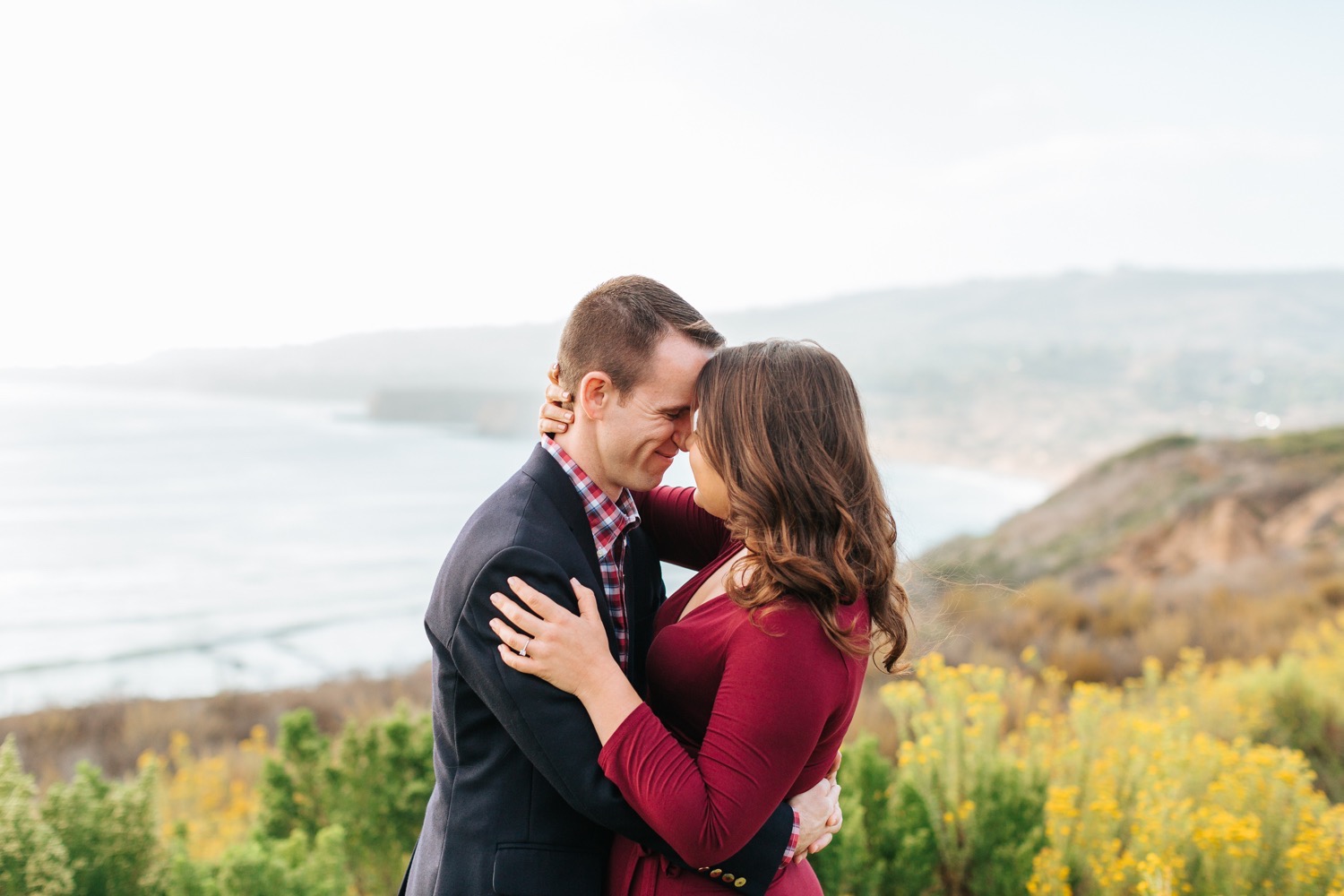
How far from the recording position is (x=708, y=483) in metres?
2.00

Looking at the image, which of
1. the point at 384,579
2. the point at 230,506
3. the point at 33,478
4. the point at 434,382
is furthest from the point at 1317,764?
the point at 434,382

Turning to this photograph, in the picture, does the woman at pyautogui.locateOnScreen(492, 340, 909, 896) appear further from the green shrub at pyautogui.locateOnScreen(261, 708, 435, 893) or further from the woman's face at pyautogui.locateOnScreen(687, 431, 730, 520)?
the green shrub at pyautogui.locateOnScreen(261, 708, 435, 893)

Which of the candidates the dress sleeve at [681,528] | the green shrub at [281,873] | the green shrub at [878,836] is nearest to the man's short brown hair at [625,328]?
the dress sleeve at [681,528]

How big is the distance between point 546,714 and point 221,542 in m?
27.1

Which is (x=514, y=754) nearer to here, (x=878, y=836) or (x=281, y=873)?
(x=281, y=873)

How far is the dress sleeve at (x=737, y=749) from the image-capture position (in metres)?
1.67

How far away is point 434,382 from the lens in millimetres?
73188

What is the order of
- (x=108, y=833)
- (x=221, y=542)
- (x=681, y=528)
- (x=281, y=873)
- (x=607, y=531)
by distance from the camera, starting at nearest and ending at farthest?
(x=607, y=531) < (x=681, y=528) < (x=281, y=873) < (x=108, y=833) < (x=221, y=542)

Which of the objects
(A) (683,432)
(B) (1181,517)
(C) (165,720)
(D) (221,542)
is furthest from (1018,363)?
(A) (683,432)

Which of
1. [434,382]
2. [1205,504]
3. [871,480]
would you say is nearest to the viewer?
[871,480]

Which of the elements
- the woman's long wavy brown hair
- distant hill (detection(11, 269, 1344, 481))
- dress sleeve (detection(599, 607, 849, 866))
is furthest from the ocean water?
distant hill (detection(11, 269, 1344, 481))

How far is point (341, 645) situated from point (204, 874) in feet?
48.1

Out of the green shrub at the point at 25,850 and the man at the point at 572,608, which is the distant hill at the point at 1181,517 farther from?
the green shrub at the point at 25,850

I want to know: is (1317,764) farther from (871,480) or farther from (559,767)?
(559,767)
